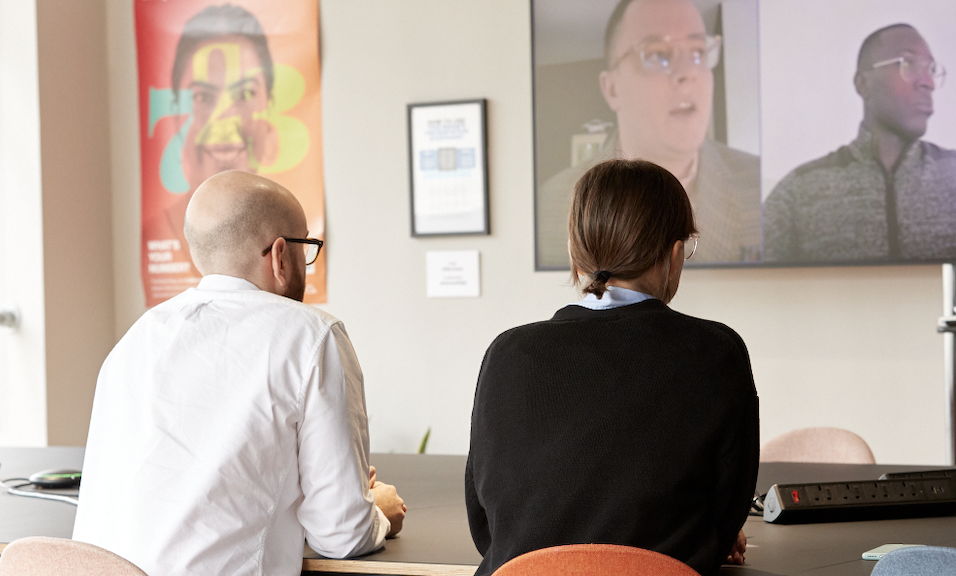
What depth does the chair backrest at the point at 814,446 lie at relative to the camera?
2693 mm

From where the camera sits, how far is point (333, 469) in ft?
5.17

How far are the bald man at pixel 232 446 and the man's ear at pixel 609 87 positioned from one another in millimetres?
2212

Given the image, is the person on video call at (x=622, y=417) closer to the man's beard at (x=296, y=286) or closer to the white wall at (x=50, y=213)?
the man's beard at (x=296, y=286)

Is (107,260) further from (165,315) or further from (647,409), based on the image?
(647,409)

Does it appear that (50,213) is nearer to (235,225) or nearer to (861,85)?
(235,225)

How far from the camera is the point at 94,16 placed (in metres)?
4.25

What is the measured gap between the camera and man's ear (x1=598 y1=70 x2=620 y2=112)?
3.57 meters

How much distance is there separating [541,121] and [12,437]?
269 cm

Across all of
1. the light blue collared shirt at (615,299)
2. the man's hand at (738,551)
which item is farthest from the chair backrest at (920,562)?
the light blue collared shirt at (615,299)

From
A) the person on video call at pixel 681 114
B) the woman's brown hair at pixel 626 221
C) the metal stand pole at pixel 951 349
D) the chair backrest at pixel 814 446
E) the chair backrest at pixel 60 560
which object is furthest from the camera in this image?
the person on video call at pixel 681 114

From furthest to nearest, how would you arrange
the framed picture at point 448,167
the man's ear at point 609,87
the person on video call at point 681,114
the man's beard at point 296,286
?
the framed picture at point 448,167, the man's ear at point 609,87, the person on video call at point 681,114, the man's beard at point 296,286

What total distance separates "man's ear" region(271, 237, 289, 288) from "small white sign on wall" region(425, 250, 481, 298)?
82.6 inches

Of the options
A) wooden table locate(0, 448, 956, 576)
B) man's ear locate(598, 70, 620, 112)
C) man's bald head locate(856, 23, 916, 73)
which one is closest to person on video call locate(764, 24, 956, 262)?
man's bald head locate(856, 23, 916, 73)

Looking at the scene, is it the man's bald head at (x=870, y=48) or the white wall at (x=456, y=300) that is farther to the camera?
the white wall at (x=456, y=300)
